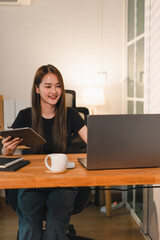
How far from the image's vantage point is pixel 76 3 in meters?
3.23

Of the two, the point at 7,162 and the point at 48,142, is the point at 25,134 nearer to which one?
the point at 7,162

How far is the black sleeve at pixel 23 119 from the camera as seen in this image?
190 cm

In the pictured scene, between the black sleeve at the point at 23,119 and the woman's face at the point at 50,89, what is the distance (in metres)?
0.16

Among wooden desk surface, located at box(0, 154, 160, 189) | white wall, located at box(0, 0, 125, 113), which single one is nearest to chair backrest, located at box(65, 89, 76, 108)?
white wall, located at box(0, 0, 125, 113)

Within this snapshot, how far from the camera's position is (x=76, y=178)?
117cm

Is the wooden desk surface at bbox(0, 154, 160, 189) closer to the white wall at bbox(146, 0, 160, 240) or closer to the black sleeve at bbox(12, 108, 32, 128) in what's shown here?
the black sleeve at bbox(12, 108, 32, 128)

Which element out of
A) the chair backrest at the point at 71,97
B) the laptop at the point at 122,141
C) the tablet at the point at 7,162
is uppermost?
the chair backrest at the point at 71,97

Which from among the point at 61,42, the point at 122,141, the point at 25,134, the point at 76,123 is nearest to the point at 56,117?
the point at 76,123

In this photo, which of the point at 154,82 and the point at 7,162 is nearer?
the point at 7,162

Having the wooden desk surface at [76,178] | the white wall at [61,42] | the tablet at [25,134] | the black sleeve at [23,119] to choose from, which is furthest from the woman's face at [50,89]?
the white wall at [61,42]

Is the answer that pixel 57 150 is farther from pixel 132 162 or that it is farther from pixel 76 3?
pixel 76 3

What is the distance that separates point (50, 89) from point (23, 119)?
0.92 feet

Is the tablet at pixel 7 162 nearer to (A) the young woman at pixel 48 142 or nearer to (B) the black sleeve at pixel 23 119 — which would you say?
(A) the young woman at pixel 48 142

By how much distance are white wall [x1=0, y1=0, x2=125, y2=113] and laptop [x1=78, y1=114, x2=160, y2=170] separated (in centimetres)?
208
